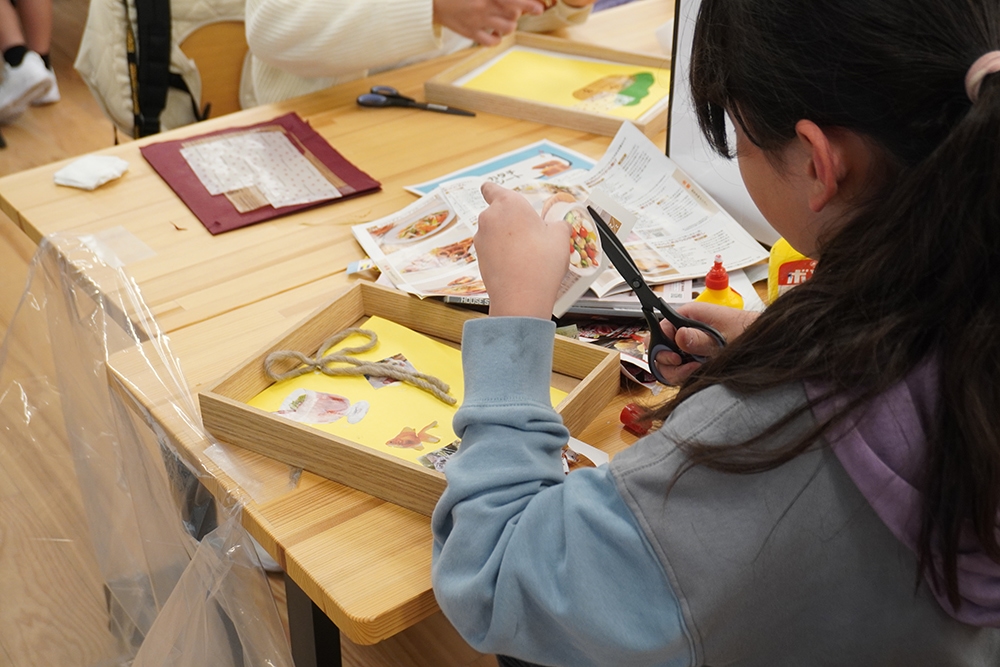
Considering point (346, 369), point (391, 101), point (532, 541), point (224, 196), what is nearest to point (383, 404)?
point (346, 369)

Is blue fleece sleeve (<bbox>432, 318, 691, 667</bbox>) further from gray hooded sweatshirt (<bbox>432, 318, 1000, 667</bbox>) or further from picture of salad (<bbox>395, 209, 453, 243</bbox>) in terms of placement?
picture of salad (<bbox>395, 209, 453, 243</bbox>)

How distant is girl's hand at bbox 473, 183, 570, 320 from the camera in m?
0.82

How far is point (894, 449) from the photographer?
0.57m

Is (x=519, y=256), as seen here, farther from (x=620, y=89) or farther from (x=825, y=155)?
(x=620, y=89)

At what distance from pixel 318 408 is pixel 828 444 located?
505mm

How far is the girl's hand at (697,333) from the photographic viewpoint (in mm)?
918

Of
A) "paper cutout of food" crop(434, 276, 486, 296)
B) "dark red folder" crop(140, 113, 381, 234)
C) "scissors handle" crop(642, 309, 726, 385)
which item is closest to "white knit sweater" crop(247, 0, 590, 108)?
"dark red folder" crop(140, 113, 381, 234)

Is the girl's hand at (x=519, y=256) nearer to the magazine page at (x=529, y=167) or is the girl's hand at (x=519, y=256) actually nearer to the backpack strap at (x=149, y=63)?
the magazine page at (x=529, y=167)

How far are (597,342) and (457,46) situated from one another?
3.61 ft

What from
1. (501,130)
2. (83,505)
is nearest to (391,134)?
(501,130)

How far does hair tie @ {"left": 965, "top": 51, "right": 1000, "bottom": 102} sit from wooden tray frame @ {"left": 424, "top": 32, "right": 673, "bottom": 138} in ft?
3.06

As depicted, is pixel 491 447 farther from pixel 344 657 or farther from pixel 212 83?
pixel 212 83

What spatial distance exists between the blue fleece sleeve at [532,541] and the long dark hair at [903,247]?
0.29ft

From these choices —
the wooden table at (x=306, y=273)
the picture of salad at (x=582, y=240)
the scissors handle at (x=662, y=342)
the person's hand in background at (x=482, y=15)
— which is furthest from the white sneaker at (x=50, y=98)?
the scissors handle at (x=662, y=342)
